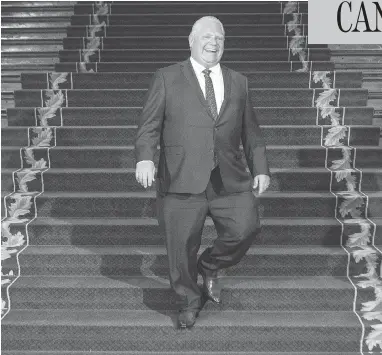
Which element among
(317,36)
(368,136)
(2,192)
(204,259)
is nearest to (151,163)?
(204,259)

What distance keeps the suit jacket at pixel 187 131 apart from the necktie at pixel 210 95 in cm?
3

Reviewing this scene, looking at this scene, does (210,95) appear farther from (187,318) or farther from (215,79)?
(187,318)

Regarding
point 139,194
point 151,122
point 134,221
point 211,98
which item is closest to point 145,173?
point 151,122

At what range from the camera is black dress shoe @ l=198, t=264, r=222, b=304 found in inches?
117

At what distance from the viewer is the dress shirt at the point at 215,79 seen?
2.70 meters

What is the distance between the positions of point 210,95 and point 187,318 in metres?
1.19

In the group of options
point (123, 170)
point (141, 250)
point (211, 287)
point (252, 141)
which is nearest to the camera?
point (252, 141)

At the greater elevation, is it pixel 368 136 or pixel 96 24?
pixel 96 24

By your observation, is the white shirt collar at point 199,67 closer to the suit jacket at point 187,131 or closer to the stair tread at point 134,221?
the suit jacket at point 187,131

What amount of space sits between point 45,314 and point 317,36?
3610 millimetres

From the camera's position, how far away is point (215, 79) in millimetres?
2732

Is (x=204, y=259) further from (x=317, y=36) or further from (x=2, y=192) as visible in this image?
(x=317, y=36)

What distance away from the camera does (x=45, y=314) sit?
10.1ft

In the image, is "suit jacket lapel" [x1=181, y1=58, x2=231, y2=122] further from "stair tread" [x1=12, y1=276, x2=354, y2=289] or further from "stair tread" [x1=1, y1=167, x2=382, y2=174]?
"stair tread" [x1=1, y1=167, x2=382, y2=174]
